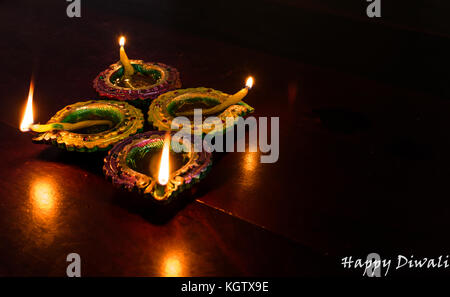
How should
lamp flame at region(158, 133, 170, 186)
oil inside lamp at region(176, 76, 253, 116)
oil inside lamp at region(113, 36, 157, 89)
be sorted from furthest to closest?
oil inside lamp at region(113, 36, 157, 89) < oil inside lamp at region(176, 76, 253, 116) < lamp flame at region(158, 133, 170, 186)

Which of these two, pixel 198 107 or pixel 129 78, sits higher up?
pixel 129 78

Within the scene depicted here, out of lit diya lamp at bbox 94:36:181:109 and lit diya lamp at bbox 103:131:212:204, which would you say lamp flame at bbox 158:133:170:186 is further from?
lit diya lamp at bbox 94:36:181:109

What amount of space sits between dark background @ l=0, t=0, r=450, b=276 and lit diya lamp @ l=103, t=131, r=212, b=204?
0.18ft

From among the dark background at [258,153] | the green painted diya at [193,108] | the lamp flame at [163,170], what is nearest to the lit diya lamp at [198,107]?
the green painted diya at [193,108]

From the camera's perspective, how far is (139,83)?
1.31m

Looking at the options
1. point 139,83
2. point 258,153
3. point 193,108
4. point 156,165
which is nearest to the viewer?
point 156,165

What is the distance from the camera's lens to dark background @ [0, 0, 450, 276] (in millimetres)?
843

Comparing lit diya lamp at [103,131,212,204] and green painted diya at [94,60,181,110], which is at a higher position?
green painted diya at [94,60,181,110]

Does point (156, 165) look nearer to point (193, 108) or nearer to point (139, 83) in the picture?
point (193, 108)

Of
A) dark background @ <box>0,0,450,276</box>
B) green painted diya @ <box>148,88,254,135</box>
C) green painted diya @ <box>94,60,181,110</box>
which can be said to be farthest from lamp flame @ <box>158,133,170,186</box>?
green painted diya @ <box>94,60,181,110</box>

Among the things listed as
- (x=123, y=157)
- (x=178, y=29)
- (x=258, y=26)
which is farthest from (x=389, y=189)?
(x=178, y=29)

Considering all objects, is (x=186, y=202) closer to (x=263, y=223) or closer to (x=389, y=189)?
(x=263, y=223)

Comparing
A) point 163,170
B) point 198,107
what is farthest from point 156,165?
point 198,107

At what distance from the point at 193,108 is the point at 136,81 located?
0.79ft
